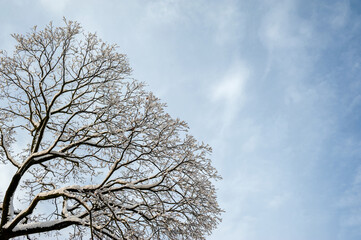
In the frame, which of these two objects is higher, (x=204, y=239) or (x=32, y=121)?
(x=32, y=121)

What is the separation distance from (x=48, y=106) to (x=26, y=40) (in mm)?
2759

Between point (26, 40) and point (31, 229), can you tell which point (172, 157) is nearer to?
point (31, 229)

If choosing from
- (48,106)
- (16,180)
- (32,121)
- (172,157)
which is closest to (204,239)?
(172,157)

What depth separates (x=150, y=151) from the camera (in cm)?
842

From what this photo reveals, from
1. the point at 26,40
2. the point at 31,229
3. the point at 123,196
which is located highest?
the point at 26,40

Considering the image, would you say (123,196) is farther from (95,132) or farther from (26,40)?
(26,40)

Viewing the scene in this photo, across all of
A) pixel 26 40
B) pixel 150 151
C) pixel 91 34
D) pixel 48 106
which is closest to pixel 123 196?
pixel 150 151

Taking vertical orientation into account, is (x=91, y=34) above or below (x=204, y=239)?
above

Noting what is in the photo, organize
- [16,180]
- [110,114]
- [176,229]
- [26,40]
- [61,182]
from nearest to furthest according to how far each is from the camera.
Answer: [176,229] → [16,180] → [110,114] → [26,40] → [61,182]

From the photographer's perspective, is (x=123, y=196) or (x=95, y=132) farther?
(x=95, y=132)

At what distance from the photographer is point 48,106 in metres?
9.94

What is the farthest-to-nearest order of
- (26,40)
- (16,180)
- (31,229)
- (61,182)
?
(61,182) → (26,40) → (16,180) → (31,229)

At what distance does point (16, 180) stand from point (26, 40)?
17.0 ft

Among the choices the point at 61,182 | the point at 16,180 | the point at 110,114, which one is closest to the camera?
the point at 16,180
